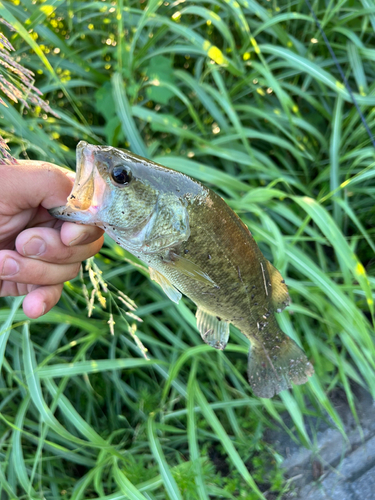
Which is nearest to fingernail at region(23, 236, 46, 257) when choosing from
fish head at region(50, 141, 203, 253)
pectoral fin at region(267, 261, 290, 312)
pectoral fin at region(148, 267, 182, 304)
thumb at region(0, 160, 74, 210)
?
thumb at region(0, 160, 74, 210)

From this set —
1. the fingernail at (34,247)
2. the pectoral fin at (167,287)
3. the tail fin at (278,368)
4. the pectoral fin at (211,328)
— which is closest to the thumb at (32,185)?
the fingernail at (34,247)

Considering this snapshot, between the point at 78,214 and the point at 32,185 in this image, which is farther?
the point at 32,185

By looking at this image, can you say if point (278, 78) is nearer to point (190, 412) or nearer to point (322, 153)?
point (322, 153)

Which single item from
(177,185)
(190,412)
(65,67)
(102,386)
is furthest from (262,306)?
(65,67)

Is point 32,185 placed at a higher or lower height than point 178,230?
higher

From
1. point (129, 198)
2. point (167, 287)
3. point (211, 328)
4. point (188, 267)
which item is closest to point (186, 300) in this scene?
point (211, 328)

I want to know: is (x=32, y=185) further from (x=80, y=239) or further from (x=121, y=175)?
(x=121, y=175)

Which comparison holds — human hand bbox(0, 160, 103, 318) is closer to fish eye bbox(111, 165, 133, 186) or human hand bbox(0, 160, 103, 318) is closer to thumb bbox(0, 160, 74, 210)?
thumb bbox(0, 160, 74, 210)
